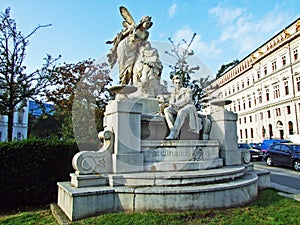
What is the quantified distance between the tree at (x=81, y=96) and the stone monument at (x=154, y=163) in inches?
304

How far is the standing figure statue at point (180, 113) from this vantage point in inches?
268

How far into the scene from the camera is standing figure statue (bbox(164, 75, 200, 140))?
268 inches

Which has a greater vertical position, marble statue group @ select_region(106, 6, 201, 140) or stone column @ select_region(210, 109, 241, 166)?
marble statue group @ select_region(106, 6, 201, 140)

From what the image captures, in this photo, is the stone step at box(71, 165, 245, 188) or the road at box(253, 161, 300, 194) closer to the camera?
the stone step at box(71, 165, 245, 188)

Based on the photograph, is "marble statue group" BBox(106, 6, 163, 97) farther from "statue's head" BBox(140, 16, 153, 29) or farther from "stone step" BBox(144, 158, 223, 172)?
"stone step" BBox(144, 158, 223, 172)

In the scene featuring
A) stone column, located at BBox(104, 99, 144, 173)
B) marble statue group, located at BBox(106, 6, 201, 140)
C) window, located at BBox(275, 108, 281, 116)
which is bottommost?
stone column, located at BBox(104, 99, 144, 173)

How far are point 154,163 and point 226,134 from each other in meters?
2.79

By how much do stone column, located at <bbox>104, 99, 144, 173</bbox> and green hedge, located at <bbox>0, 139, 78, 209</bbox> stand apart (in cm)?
273

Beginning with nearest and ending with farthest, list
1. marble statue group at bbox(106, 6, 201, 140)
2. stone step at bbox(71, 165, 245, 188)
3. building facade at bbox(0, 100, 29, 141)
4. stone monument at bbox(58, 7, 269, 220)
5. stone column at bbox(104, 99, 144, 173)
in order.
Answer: stone monument at bbox(58, 7, 269, 220) < stone step at bbox(71, 165, 245, 188) < stone column at bbox(104, 99, 144, 173) < marble statue group at bbox(106, 6, 201, 140) < building facade at bbox(0, 100, 29, 141)

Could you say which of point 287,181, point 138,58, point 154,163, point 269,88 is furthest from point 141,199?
point 269,88

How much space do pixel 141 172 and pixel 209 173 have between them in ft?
5.34

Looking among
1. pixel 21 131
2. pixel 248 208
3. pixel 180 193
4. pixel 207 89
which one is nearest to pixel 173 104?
pixel 180 193

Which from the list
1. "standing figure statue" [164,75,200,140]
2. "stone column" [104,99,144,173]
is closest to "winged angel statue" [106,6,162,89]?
"standing figure statue" [164,75,200,140]

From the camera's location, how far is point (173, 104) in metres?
7.22
